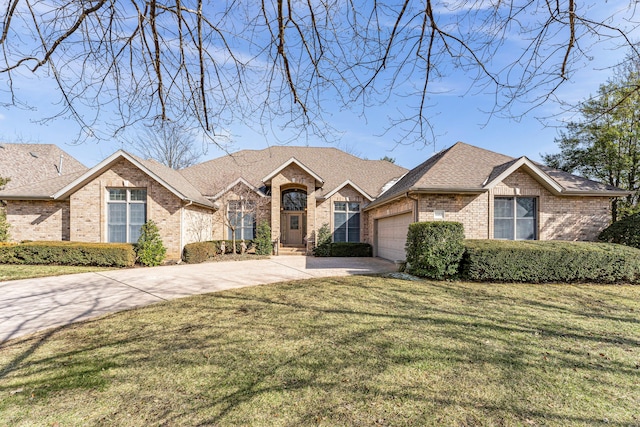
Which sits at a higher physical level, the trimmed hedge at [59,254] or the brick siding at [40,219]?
the brick siding at [40,219]

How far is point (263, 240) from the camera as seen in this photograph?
18.3 m

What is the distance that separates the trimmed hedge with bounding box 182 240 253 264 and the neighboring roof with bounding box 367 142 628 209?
367 inches

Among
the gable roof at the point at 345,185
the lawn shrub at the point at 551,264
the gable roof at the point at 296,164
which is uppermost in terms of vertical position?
the gable roof at the point at 296,164

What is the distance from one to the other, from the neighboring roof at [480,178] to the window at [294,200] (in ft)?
28.5

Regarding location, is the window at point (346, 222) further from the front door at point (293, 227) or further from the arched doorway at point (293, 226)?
the front door at point (293, 227)

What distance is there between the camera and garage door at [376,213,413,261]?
1348 cm

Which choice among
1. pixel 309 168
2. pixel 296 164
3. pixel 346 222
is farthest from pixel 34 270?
pixel 346 222

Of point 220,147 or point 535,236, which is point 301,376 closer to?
point 220,147

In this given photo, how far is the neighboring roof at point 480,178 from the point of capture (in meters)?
11.6

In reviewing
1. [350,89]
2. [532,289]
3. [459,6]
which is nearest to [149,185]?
[350,89]

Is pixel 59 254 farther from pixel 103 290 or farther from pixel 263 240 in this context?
pixel 263 240

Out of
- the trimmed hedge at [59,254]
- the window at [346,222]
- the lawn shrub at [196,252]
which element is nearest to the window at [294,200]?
the window at [346,222]

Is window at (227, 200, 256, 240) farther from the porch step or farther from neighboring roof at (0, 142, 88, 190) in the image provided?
neighboring roof at (0, 142, 88, 190)

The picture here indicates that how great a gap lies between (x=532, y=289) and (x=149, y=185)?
1551 centimetres
